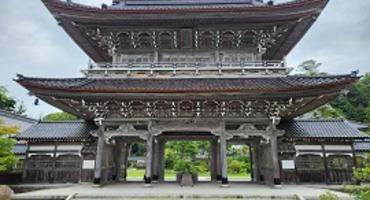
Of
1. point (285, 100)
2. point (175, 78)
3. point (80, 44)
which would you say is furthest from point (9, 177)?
point (285, 100)

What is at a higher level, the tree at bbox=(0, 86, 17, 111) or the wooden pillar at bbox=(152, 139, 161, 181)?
the tree at bbox=(0, 86, 17, 111)

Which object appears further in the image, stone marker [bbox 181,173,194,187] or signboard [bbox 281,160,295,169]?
signboard [bbox 281,160,295,169]

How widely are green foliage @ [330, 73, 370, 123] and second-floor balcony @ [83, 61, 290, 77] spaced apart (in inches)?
1864

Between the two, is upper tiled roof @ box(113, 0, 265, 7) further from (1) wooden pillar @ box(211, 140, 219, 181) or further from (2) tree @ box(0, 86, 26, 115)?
(2) tree @ box(0, 86, 26, 115)

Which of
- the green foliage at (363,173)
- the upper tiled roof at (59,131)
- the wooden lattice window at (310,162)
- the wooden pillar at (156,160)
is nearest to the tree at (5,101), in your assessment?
the upper tiled roof at (59,131)

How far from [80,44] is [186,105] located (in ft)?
29.4

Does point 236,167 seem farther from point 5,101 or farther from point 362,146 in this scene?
point 5,101

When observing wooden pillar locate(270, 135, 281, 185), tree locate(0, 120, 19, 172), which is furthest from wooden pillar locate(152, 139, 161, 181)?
tree locate(0, 120, 19, 172)

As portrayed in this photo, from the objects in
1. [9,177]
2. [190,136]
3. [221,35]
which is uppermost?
[221,35]

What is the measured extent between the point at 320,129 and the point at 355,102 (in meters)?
49.9

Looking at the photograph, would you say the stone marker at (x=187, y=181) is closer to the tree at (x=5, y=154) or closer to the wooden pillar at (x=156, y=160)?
the wooden pillar at (x=156, y=160)

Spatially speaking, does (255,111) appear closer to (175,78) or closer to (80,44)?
(175,78)

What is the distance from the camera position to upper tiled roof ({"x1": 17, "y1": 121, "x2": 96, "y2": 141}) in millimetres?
17156

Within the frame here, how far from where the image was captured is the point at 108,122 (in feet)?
48.3
